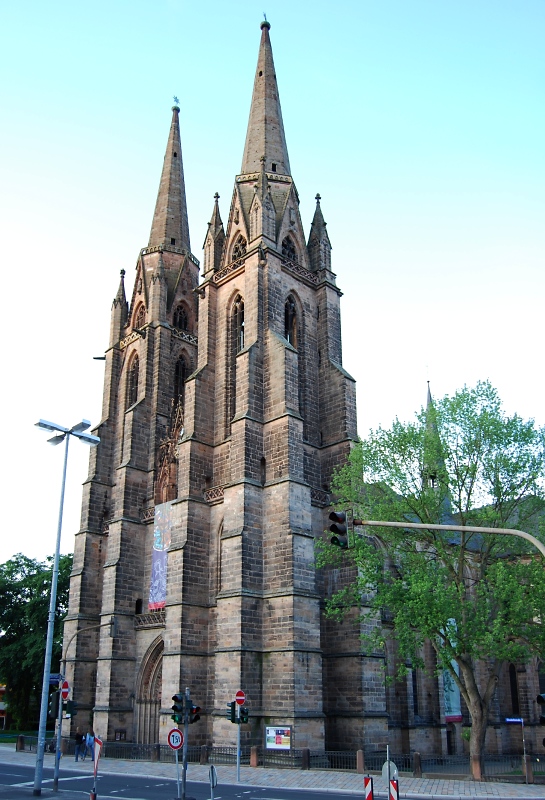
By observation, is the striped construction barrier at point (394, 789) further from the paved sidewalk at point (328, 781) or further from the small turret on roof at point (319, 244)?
the small turret on roof at point (319, 244)

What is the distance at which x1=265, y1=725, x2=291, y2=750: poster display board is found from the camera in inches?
1000

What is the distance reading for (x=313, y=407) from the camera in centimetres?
3497

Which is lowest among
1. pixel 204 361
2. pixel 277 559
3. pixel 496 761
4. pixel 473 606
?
pixel 496 761

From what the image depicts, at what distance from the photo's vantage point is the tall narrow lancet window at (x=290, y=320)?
36.1 metres

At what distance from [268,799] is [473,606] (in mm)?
8913

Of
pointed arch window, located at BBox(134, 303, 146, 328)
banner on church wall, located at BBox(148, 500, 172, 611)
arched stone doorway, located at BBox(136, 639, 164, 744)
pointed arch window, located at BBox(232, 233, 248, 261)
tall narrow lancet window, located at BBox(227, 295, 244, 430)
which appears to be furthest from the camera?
pointed arch window, located at BBox(134, 303, 146, 328)

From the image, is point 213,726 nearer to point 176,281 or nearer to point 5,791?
point 5,791

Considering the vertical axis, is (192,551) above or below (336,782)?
above

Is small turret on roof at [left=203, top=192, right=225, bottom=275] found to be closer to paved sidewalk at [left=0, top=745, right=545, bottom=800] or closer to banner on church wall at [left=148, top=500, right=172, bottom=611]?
banner on church wall at [left=148, top=500, right=172, bottom=611]

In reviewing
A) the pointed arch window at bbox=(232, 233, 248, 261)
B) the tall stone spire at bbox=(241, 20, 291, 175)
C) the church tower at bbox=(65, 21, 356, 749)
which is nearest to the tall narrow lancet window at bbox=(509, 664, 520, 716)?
the church tower at bbox=(65, 21, 356, 749)

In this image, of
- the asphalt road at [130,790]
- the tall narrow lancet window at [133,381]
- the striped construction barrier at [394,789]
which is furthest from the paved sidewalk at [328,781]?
the tall narrow lancet window at [133,381]

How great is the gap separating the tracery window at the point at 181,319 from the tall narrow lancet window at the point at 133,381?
342 centimetres

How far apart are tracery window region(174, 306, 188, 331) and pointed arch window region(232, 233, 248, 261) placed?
811 centimetres

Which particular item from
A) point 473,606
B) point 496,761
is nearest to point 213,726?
point 473,606
